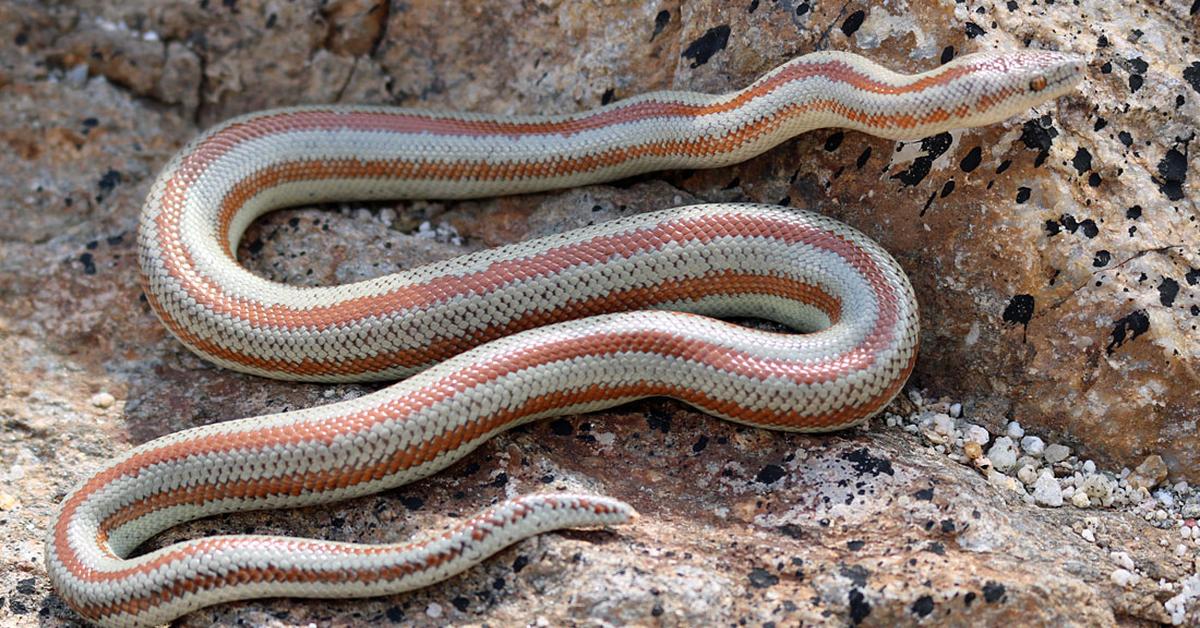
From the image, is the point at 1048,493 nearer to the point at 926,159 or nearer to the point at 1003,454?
the point at 1003,454

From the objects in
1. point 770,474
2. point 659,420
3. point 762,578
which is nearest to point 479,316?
point 659,420

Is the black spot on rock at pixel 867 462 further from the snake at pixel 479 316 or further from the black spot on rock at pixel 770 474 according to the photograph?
the black spot on rock at pixel 770 474

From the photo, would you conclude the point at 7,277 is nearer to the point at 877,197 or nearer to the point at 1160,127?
the point at 877,197

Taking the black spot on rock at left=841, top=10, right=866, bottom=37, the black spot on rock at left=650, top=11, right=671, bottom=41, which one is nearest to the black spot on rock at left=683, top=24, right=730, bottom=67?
the black spot on rock at left=650, top=11, right=671, bottom=41

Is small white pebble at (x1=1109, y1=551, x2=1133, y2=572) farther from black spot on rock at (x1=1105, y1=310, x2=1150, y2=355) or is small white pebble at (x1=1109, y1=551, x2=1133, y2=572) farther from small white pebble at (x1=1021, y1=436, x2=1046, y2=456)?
black spot on rock at (x1=1105, y1=310, x2=1150, y2=355)

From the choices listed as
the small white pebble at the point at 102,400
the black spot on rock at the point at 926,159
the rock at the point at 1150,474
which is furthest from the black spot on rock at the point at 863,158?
the small white pebble at the point at 102,400

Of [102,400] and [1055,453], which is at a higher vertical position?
[1055,453]

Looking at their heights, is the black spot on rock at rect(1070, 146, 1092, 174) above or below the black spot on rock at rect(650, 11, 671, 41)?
below
